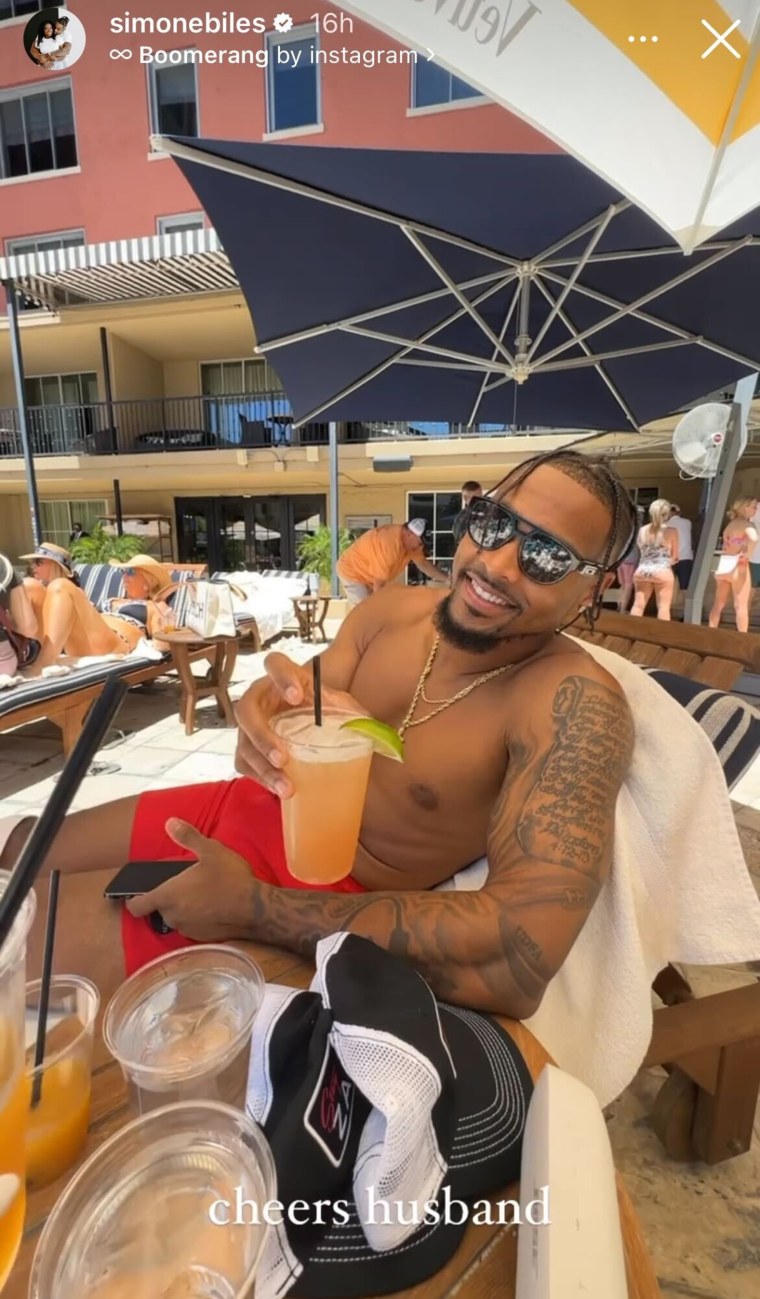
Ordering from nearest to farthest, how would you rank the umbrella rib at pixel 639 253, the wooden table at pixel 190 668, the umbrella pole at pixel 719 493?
the umbrella rib at pixel 639 253, the wooden table at pixel 190 668, the umbrella pole at pixel 719 493

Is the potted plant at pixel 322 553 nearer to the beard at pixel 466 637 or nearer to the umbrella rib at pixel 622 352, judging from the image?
the umbrella rib at pixel 622 352

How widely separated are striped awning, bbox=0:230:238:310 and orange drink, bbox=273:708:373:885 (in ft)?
34.0

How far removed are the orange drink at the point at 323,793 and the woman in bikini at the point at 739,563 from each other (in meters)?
7.16

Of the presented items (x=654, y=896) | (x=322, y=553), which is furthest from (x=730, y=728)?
(x=322, y=553)

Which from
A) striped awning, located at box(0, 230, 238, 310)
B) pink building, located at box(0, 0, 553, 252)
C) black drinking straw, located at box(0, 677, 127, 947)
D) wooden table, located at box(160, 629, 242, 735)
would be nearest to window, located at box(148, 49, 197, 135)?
pink building, located at box(0, 0, 553, 252)

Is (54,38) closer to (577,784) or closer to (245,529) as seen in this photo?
(245,529)

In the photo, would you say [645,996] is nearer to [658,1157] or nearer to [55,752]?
[658,1157]

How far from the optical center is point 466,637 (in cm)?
157

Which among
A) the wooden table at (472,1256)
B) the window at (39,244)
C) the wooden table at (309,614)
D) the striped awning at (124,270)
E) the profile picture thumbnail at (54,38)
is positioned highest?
the profile picture thumbnail at (54,38)

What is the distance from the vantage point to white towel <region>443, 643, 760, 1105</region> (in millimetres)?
1287

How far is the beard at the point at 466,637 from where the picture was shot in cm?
155

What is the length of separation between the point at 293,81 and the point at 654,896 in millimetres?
16301

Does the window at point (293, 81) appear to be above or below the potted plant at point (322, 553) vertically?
above

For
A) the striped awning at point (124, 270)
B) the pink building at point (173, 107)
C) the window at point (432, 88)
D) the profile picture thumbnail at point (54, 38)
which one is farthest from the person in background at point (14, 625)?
the profile picture thumbnail at point (54, 38)
